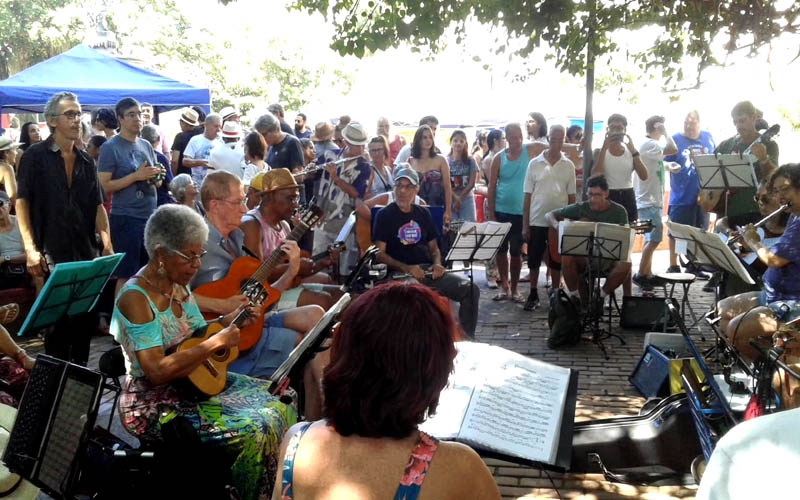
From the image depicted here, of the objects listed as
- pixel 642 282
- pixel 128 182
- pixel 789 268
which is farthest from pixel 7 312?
pixel 642 282

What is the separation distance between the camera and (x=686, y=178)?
9.98 meters

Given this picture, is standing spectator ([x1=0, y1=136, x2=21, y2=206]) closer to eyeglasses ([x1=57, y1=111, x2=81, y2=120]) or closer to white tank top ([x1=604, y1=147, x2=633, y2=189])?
eyeglasses ([x1=57, y1=111, x2=81, y2=120])

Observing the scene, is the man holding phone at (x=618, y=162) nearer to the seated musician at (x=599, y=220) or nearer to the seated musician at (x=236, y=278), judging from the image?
the seated musician at (x=599, y=220)

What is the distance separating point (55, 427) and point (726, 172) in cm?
677

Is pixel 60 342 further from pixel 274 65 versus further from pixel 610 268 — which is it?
pixel 274 65

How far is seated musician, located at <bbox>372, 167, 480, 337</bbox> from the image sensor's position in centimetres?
695

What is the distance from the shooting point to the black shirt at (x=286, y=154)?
28.8 feet

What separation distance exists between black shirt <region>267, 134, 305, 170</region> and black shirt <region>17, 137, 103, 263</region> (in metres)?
3.20

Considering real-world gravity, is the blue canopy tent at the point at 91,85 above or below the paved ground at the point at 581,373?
above

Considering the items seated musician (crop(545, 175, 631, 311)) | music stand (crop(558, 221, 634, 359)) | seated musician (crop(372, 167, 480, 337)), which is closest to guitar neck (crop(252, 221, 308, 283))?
seated musician (crop(372, 167, 480, 337))

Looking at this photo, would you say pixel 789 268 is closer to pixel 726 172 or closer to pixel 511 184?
pixel 726 172

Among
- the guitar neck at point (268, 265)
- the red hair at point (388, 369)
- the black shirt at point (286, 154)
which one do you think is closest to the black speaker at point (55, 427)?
the red hair at point (388, 369)

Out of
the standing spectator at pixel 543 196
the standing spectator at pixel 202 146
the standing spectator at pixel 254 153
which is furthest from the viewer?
the standing spectator at pixel 202 146

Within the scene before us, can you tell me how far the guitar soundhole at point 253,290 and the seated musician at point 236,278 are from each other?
35mm
